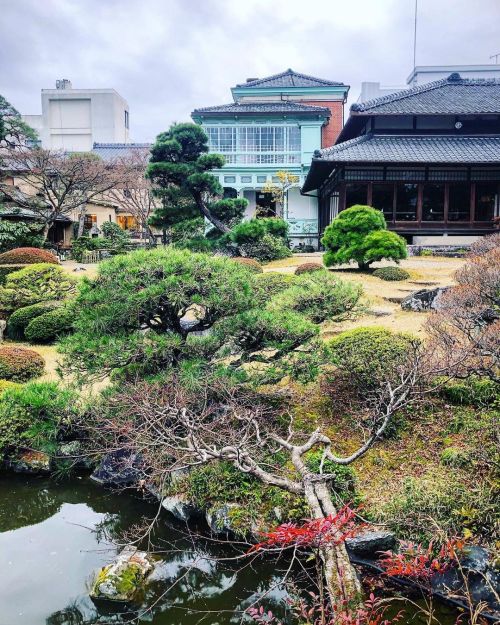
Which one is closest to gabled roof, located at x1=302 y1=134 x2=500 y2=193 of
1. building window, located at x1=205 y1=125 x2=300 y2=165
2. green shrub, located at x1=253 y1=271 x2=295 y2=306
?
building window, located at x1=205 y1=125 x2=300 y2=165

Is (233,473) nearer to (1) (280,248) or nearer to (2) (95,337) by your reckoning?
(2) (95,337)

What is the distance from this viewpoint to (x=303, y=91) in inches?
1371

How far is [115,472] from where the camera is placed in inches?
267

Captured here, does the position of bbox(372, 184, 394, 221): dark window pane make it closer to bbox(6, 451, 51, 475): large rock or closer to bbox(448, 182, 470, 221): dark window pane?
bbox(448, 182, 470, 221): dark window pane

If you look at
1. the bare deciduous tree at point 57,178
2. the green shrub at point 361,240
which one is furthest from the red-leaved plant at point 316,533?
the bare deciduous tree at point 57,178

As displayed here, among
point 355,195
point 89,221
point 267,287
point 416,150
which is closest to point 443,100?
point 416,150

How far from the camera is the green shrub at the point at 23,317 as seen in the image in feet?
41.9

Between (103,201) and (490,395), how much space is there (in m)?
31.7

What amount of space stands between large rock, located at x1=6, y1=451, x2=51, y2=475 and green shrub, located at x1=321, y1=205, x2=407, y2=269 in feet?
36.2

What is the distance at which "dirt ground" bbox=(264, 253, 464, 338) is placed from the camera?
11039mm

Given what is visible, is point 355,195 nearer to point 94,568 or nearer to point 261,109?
point 261,109

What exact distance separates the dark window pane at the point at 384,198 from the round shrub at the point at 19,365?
16.9m

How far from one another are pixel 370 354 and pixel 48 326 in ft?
26.8

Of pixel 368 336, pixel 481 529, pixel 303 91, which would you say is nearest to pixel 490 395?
pixel 368 336
